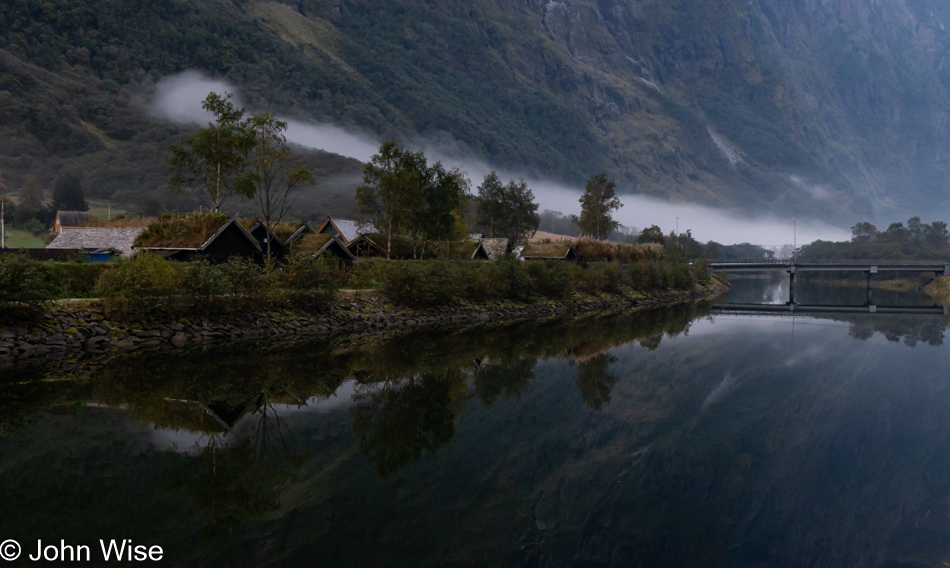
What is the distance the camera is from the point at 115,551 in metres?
8.93

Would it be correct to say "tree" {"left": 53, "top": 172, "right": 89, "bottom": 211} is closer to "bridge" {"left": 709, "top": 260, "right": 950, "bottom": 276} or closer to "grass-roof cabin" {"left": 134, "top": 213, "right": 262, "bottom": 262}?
"grass-roof cabin" {"left": 134, "top": 213, "right": 262, "bottom": 262}

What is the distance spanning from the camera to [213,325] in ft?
101

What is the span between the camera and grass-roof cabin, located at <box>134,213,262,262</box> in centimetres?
3966

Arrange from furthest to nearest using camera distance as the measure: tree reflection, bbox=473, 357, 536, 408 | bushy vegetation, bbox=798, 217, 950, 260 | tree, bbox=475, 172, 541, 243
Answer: bushy vegetation, bbox=798, 217, 950, 260 → tree, bbox=475, 172, 541, 243 → tree reflection, bbox=473, 357, 536, 408

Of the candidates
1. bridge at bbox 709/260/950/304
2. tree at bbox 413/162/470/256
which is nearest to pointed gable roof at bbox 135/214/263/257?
tree at bbox 413/162/470/256

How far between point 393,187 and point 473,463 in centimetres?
4289

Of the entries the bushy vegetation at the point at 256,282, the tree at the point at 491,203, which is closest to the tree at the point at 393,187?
the bushy vegetation at the point at 256,282

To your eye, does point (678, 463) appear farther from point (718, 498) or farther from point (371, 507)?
point (371, 507)

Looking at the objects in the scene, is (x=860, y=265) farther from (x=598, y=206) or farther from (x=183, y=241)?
(x=183, y=241)

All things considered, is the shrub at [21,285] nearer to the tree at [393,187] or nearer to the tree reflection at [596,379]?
the tree reflection at [596,379]

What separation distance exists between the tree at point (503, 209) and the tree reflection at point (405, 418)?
7412 centimetres

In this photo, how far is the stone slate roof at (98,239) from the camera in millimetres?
41688

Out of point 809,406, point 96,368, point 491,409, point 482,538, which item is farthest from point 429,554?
point 96,368

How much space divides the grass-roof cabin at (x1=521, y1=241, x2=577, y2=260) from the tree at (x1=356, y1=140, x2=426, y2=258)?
22.3 metres
